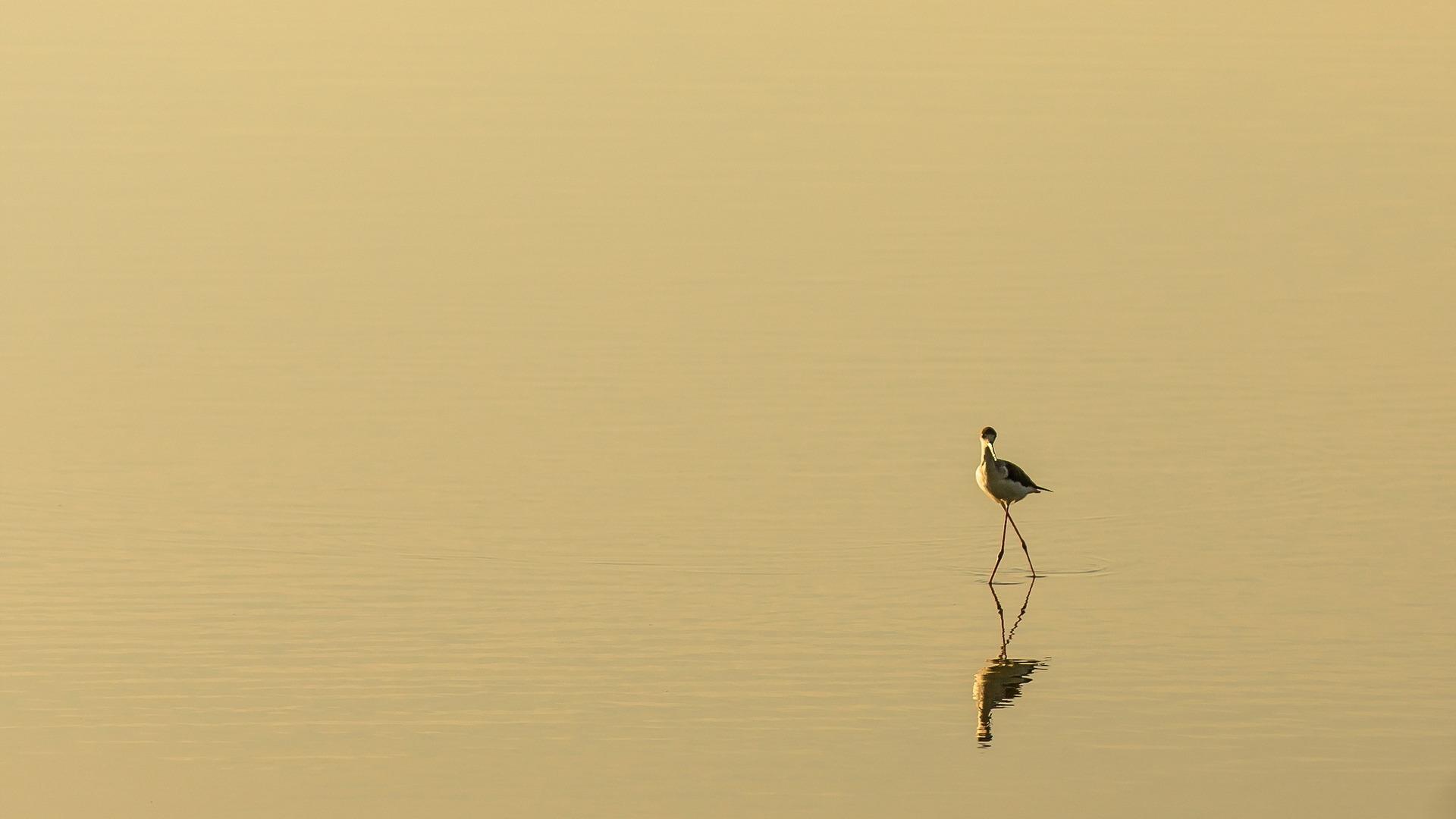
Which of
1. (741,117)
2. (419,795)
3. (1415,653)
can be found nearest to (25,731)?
(419,795)

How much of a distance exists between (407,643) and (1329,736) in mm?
4826

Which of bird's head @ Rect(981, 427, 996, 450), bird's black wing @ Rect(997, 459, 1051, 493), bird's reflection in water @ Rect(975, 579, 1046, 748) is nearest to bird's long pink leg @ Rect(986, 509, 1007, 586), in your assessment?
bird's black wing @ Rect(997, 459, 1051, 493)

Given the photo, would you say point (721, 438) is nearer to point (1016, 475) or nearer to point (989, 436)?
point (989, 436)

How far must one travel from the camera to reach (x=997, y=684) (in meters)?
14.1

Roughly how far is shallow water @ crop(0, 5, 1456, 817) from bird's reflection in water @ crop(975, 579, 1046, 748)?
0.11 ft

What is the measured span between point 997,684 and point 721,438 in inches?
219

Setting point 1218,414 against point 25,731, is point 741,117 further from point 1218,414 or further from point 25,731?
point 25,731

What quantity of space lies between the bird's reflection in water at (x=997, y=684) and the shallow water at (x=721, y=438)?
0.11 ft

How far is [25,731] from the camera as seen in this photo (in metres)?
13.1

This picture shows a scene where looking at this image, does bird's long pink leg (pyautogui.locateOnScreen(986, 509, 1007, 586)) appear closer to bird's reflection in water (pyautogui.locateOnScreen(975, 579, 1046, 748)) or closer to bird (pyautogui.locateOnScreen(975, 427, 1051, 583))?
bird (pyautogui.locateOnScreen(975, 427, 1051, 583))

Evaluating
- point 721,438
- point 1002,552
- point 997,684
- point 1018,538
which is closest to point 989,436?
point 1018,538

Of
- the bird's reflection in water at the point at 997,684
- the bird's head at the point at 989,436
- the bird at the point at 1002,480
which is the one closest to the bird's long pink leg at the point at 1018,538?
the bird at the point at 1002,480

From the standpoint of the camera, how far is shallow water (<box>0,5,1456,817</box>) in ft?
42.9

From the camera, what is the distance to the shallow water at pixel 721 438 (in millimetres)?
13078
